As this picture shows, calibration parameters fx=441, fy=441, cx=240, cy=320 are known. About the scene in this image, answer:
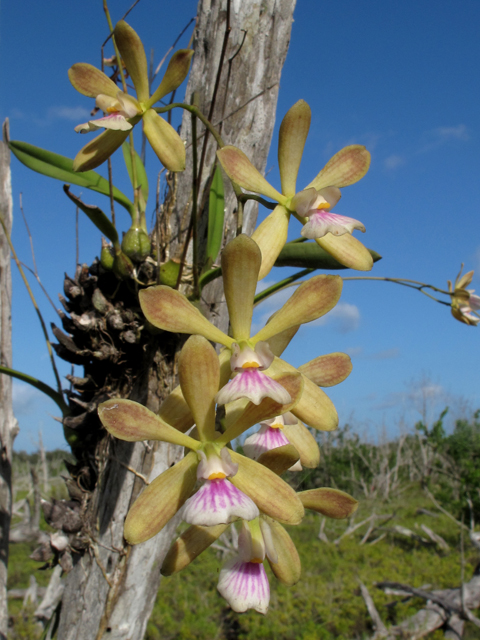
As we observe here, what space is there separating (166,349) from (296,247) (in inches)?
16.4

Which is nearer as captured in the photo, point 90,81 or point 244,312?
point 244,312

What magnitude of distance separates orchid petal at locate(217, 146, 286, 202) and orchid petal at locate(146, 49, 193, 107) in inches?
7.5

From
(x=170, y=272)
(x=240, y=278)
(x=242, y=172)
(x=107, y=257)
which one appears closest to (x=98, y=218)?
(x=107, y=257)

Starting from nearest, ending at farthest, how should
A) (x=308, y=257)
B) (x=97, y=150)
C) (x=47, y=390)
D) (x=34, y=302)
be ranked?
(x=97, y=150) < (x=308, y=257) < (x=47, y=390) < (x=34, y=302)

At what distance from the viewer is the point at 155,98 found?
0.80 m

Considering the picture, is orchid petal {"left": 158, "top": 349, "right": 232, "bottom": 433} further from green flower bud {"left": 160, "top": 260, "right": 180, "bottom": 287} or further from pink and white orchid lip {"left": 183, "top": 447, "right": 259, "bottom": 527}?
green flower bud {"left": 160, "top": 260, "right": 180, "bottom": 287}

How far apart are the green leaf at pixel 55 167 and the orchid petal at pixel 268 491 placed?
80 centimetres

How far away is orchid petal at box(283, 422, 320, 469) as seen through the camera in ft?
2.37

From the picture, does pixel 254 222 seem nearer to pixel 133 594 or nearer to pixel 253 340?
pixel 253 340

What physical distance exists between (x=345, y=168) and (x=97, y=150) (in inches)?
17.0

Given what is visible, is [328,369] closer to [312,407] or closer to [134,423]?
[312,407]

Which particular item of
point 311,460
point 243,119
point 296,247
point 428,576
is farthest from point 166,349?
point 428,576

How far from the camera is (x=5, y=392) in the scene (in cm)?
141

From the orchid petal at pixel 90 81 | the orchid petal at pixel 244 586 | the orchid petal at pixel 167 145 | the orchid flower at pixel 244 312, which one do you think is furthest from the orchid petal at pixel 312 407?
the orchid petal at pixel 90 81
